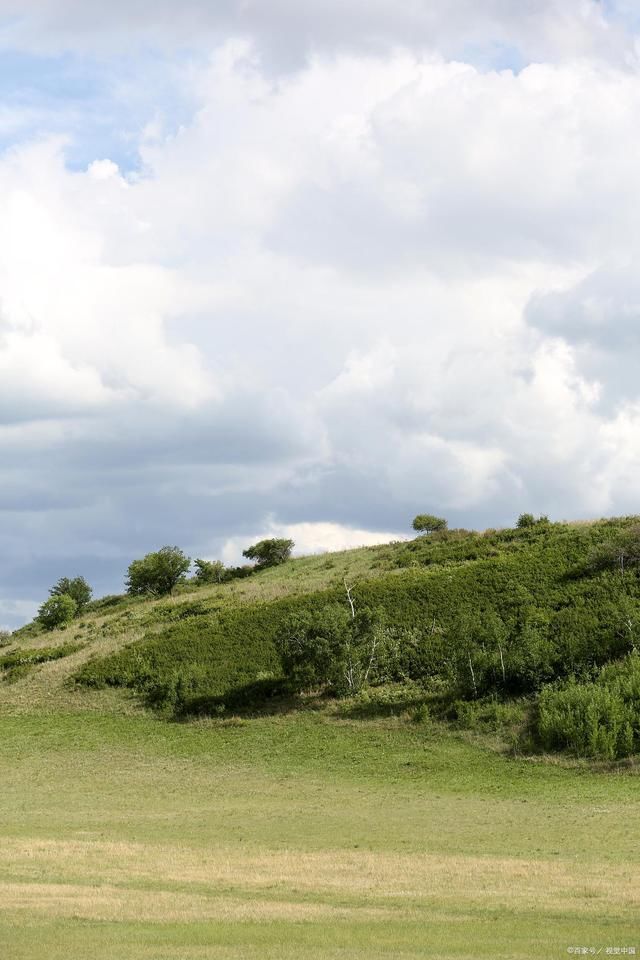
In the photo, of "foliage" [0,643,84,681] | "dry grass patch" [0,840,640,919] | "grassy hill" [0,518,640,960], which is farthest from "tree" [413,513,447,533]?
"dry grass patch" [0,840,640,919]

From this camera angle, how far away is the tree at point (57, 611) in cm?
11756

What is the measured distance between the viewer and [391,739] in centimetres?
5597

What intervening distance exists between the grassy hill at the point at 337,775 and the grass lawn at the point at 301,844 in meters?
0.14

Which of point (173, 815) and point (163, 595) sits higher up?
point (163, 595)

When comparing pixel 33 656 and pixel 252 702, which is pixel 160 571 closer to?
pixel 33 656

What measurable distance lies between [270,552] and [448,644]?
56.8m

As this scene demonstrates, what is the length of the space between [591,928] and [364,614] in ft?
158

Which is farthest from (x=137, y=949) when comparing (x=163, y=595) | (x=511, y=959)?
(x=163, y=595)

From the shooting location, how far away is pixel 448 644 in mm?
68500

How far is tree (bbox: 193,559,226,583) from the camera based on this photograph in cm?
12288

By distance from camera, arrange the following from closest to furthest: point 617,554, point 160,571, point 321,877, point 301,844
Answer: point 321,877
point 301,844
point 617,554
point 160,571

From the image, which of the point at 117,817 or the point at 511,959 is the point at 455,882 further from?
the point at 117,817

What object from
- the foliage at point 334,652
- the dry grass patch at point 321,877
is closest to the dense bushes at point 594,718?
the foliage at point 334,652

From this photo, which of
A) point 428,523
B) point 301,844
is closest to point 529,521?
point 428,523
